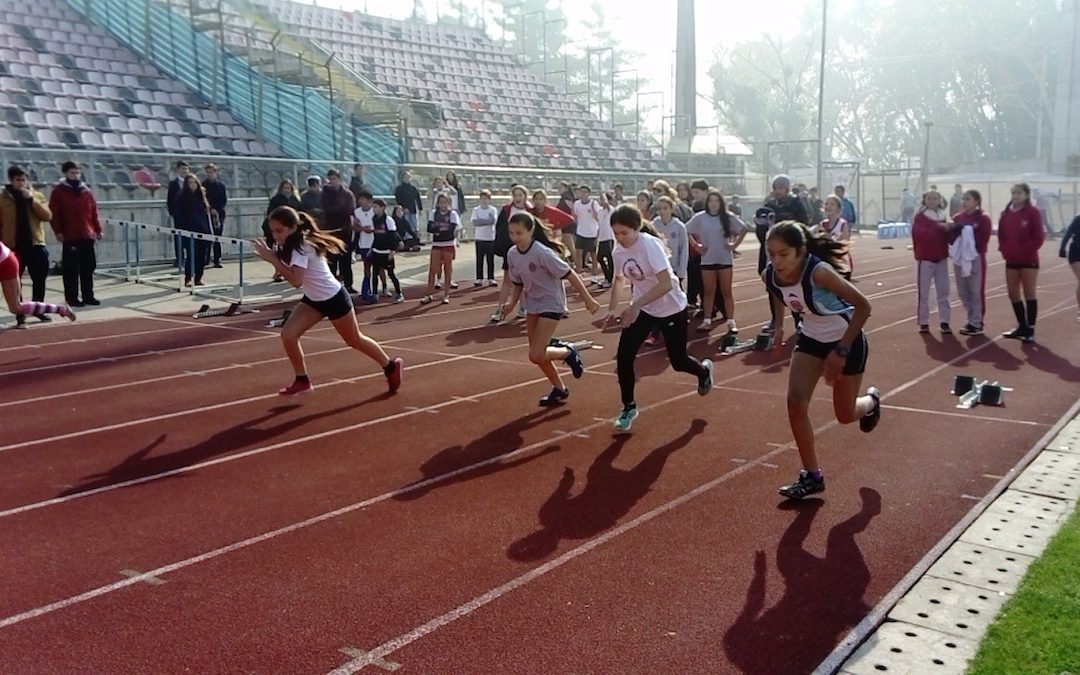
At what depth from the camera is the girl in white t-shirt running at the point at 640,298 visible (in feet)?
26.1

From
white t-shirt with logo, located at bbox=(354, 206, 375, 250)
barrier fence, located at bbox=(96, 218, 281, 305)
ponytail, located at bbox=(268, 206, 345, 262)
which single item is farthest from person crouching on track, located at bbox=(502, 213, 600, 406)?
white t-shirt with logo, located at bbox=(354, 206, 375, 250)

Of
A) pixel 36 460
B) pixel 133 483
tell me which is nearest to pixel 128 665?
pixel 133 483

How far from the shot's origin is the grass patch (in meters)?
Answer: 3.95

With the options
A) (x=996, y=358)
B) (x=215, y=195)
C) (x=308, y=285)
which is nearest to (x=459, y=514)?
(x=308, y=285)

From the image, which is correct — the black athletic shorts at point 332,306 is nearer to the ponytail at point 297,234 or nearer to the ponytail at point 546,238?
the ponytail at point 297,234

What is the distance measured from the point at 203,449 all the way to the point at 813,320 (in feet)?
14.5

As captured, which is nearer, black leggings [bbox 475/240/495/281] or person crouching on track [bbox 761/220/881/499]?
person crouching on track [bbox 761/220/881/499]

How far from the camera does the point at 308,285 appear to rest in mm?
9266

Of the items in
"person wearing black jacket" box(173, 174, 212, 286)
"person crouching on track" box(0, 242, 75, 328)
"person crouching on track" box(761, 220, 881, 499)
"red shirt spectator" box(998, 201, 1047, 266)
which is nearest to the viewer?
"person crouching on track" box(761, 220, 881, 499)

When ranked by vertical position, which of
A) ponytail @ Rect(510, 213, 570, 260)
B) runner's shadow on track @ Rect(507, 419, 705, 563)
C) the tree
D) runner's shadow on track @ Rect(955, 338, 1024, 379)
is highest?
the tree

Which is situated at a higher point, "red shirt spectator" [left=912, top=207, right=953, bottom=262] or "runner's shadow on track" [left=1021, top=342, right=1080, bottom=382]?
"red shirt spectator" [left=912, top=207, right=953, bottom=262]

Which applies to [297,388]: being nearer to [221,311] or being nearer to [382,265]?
[221,311]

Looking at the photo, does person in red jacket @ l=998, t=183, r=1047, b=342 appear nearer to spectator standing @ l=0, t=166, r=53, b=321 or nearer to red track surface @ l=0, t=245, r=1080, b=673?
red track surface @ l=0, t=245, r=1080, b=673

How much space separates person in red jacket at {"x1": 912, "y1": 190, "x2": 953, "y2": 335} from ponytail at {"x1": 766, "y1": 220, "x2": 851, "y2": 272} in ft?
24.2
